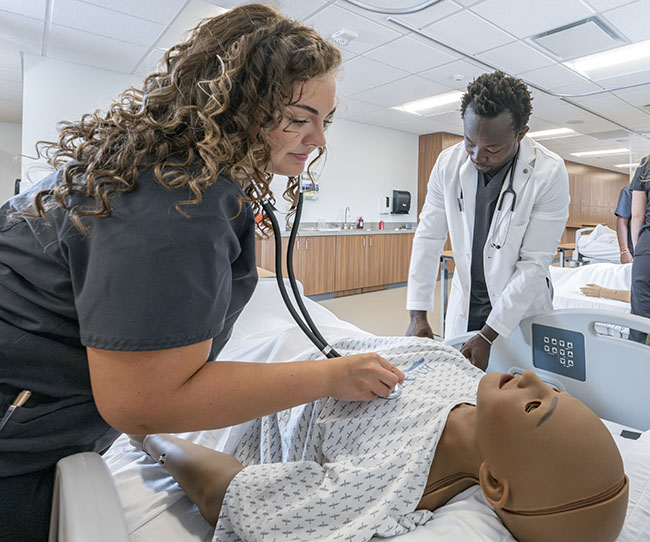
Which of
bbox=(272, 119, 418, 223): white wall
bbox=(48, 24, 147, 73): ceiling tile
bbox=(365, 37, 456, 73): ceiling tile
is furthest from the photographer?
bbox=(272, 119, 418, 223): white wall

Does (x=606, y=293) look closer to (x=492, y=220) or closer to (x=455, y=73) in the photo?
(x=492, y=220)

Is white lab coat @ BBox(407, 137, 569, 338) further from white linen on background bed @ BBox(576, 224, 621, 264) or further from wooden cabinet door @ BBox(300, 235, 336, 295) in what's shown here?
wooden cabinet door @ BBox(300, 235, 336, 295)

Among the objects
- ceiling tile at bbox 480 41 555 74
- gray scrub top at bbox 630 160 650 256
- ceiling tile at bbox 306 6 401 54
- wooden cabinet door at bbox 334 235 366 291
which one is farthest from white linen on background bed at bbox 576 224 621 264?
ceiling tile at bbox 306 6 401 54

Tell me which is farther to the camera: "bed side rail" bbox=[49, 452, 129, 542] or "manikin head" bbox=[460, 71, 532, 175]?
"manikin head" bbox=[460, 71, 532, 175]

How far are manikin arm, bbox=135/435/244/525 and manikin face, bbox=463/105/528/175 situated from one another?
123cm

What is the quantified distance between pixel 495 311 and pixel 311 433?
0.76 meters

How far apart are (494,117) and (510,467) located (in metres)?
1.10

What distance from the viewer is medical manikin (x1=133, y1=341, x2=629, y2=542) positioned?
684 mm

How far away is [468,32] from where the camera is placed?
340 centimetres

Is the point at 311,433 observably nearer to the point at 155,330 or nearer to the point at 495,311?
the point at 155,330

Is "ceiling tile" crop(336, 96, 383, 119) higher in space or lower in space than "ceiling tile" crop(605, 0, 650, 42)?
lower

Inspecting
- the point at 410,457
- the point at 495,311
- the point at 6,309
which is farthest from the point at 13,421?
the point at 495,311

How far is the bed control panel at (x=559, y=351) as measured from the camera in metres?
1.30

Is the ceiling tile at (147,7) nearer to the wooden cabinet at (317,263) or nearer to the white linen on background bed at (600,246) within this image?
the wooden cabinet at (317,263)
